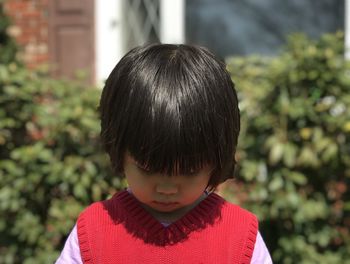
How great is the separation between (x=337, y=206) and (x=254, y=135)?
554mm

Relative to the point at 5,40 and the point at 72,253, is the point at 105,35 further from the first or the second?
the point at 72,253

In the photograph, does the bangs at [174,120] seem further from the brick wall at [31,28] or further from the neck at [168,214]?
the brick wall at [31,28]

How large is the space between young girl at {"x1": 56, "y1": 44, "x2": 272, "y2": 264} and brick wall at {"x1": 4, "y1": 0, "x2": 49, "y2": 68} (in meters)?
4.81

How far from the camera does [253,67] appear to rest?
3998 millimetres

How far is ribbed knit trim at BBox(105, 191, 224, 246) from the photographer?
178 centimetres

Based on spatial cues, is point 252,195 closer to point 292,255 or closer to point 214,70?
point 292,255

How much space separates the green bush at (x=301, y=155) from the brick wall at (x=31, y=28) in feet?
10.5

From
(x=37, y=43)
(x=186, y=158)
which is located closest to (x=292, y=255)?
(x=186, y=158)

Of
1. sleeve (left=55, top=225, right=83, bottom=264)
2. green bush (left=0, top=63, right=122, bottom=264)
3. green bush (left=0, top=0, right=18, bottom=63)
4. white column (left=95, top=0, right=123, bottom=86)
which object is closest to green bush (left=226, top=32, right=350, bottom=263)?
green bush (left=0, top=63, right=122, bottom=264)

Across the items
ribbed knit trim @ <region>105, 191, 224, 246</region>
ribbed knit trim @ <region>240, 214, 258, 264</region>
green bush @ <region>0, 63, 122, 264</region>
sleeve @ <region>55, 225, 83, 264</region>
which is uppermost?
ribbed knit trim @ <region>105, 191, 224, 246</region>

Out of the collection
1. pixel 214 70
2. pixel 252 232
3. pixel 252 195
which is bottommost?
pixel 252 195

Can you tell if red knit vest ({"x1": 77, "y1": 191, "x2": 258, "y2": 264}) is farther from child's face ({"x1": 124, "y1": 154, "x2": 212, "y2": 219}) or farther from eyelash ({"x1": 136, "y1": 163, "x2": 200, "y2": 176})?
eyelash ({"x1": 136, "y1": 163, "x2": 200, "y2": 176})

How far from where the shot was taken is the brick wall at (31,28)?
645 cm

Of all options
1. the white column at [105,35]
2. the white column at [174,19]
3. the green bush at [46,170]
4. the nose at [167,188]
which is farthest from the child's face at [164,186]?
the white column at [105,35]
